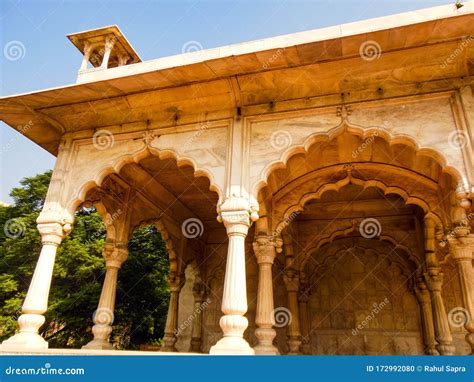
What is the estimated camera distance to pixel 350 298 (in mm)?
11906

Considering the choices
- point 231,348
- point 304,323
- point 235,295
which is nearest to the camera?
point 231,348

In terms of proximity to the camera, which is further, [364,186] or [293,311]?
[293,311]

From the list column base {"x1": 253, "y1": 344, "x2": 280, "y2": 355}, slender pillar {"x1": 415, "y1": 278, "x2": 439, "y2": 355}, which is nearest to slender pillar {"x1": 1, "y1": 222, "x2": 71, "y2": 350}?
column base {"x1": 253, "y1": 344, "x2": 280, "y2": 355}

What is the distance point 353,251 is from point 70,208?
8.72 meters

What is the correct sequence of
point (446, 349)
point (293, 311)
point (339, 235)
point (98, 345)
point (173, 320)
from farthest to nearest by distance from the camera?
point (339, 235), point (173, 320), point (293, 311), point (446, 349), point (98, 345)

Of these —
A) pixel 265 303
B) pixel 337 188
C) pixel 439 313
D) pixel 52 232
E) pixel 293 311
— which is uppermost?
pixel 337 188

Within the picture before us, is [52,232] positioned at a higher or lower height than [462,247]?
lower

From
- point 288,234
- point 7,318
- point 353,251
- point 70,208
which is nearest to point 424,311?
point 353,251

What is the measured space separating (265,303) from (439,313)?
512 cm

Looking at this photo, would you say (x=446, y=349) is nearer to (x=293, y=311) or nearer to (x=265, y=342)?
(x=293, y=311)

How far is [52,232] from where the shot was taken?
741 cm

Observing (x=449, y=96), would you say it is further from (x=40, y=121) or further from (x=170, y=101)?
(x=40, y=121)

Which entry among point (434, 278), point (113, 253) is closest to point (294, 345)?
point (434, 278)

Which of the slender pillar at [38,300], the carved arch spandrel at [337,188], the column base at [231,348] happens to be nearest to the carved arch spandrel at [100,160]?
the slender pillar at [38,300]
